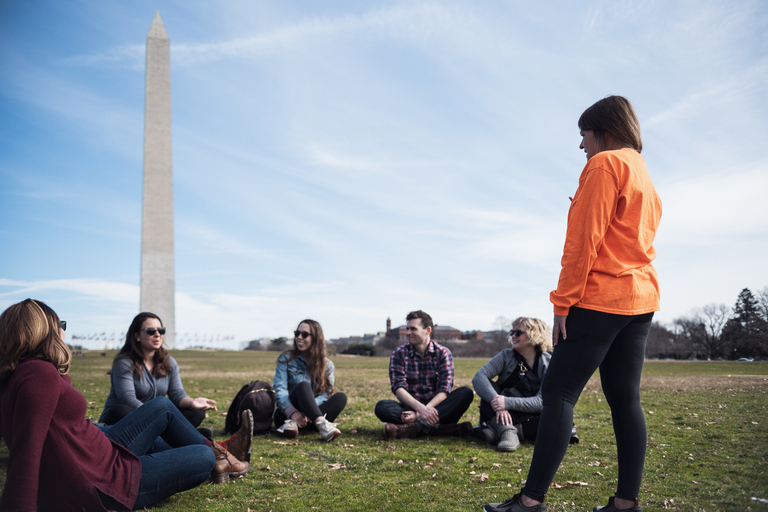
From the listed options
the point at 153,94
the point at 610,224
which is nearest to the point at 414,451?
the point at 610,224

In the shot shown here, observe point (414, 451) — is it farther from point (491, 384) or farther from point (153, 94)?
point (153, 94)

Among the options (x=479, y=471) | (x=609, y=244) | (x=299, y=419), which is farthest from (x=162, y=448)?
(x=609, y=244)

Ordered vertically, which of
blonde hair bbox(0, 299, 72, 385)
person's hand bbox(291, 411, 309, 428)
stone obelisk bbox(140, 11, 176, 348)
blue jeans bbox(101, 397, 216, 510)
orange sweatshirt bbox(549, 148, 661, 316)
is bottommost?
person's hand bbox(291, 411, 309, 428)

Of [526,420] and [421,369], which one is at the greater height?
[421,369]

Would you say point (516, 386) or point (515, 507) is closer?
point (515, 507)

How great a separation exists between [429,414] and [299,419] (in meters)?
1.69

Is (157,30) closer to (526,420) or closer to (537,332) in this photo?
(537,332)

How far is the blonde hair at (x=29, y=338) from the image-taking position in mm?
2812

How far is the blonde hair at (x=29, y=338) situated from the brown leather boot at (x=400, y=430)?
4245mm

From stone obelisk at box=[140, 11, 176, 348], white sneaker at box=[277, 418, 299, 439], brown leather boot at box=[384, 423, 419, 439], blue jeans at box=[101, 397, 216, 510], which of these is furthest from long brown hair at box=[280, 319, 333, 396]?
stone obelisk at box=[140, 11, 176, 348]

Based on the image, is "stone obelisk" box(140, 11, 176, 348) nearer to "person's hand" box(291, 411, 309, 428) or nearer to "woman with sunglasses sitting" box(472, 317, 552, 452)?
"person's hand" box(291, 411, 309, 428)

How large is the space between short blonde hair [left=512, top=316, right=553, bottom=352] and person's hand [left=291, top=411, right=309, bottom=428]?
2895 mm

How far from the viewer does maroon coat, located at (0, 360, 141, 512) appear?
267 cm

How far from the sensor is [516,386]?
248 inches
